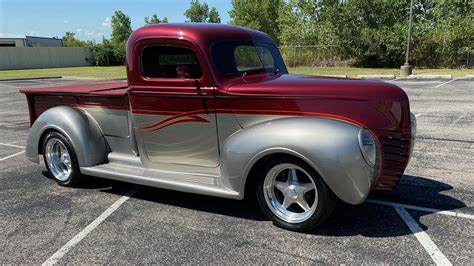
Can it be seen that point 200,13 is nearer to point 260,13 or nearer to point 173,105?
point 260,13

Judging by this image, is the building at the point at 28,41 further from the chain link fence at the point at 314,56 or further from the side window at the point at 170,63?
the side window at the point at 170,63

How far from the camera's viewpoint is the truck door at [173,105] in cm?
416

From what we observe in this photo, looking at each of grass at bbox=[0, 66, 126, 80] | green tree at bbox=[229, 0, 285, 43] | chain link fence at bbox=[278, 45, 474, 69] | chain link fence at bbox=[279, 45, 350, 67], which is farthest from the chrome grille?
green tree at bbox=[229, 0, 285, 43]

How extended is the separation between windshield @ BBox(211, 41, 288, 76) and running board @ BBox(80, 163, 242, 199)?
109cm

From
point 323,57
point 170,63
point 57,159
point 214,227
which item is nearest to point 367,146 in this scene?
point 214,227

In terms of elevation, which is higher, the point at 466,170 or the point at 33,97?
the point at 33,97

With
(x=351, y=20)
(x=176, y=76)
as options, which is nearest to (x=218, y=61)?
(x=176, y=76)

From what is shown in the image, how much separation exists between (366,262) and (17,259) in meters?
2.79

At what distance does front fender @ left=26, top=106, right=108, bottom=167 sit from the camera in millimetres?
4938

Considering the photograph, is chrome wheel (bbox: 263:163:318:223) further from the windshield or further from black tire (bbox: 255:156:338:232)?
the windshield

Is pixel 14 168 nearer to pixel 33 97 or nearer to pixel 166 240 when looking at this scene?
pixel 33 97

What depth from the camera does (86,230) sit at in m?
3.98

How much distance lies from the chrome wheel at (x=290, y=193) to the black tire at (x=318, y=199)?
1.0 inches

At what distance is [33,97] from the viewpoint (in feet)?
18.6
